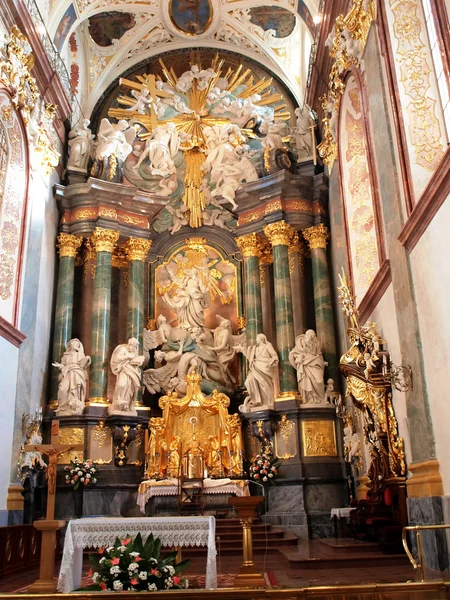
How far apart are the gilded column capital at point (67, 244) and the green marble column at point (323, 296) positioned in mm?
5871

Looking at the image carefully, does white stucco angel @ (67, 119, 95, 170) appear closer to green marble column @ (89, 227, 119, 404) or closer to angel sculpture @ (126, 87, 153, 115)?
angel sculpture @ (126, 87, 153, 115)

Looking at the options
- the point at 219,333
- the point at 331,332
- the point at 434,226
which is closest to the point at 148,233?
the point at 219,333

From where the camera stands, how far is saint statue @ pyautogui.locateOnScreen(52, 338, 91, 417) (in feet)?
46.6

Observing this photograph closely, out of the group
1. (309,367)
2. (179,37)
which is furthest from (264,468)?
(179,37)

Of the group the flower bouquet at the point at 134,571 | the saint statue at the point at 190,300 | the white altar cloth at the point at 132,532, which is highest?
the saint statue at the point at 190,300

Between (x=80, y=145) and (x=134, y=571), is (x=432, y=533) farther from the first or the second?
(x=80, y=145)

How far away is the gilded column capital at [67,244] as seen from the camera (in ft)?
52.6

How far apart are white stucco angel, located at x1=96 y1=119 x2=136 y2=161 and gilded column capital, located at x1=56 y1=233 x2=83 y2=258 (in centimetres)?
225

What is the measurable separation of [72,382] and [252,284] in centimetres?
506

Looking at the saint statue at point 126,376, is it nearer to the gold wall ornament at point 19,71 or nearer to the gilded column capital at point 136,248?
the gilded column capital at point 136,248

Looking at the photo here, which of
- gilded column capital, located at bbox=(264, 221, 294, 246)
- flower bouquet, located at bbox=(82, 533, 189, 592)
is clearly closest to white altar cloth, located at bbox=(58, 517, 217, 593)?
flower bouquet, located at bbox=(82, 533, 189, 592)

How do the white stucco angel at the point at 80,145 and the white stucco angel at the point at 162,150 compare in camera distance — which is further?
the white stucco angel at the point at 162,150

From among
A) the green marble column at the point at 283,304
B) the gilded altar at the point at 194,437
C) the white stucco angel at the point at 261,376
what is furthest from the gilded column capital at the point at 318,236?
the gilded altar at the point at 194,437

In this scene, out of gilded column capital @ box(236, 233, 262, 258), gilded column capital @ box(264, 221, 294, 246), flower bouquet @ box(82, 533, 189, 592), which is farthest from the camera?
gilded column capital @ box(236, 233, 262, 258)
